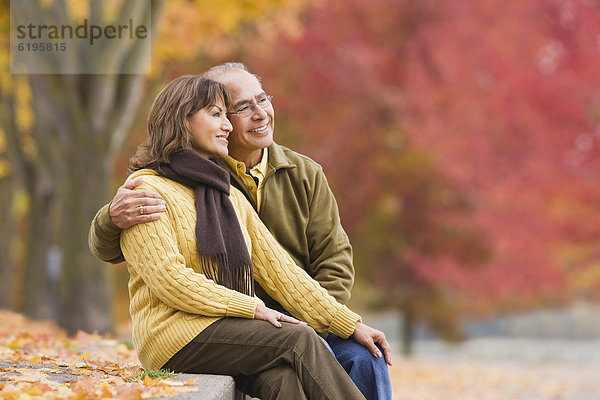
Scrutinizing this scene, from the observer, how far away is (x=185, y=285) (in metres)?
3.01

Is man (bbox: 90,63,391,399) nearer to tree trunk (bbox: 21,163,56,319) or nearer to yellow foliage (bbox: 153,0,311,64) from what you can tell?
yellow foliage (bbox: 153,0,311,64)

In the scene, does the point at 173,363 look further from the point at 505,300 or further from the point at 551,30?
the point at 505,300

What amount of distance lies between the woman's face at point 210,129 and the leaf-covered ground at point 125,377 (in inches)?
37.5

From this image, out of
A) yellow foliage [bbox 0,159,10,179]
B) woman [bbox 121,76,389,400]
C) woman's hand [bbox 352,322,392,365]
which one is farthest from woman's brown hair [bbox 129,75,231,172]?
yellow foliage [bbox 0,159,10,179]

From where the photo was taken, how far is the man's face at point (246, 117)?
362 centimetres

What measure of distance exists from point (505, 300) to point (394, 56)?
5243 mm

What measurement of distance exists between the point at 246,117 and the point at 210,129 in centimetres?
33

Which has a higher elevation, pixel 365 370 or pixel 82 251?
pixel 82 251

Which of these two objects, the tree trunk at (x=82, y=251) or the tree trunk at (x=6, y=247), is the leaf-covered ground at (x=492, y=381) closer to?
the tree trunk at (x=82, y=251)

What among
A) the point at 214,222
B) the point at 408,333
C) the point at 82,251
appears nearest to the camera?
the point at 214,222

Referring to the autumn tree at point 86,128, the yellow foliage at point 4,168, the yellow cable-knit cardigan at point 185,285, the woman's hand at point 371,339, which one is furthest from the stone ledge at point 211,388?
the yellow foliage at point 4,168

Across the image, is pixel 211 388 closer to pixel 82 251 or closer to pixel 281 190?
pixel 281 190

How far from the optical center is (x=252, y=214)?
3.49 m

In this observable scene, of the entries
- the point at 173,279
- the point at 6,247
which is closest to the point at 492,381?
the point at 173,279
